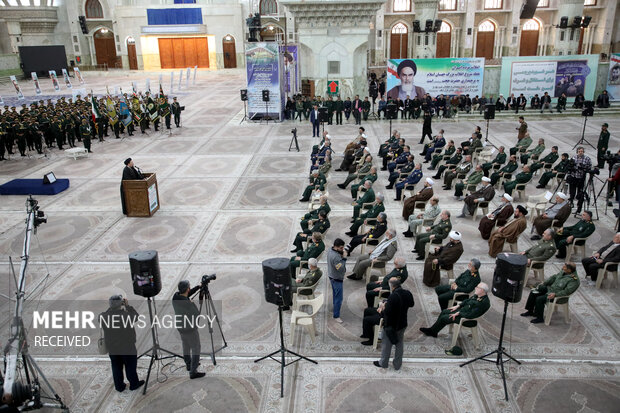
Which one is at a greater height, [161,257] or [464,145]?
[464,145]

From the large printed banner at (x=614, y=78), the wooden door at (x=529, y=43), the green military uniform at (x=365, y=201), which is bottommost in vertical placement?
the green military uniform at (x=365, y=201)

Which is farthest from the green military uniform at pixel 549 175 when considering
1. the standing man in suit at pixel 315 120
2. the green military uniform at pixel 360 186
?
the standing man in suit at pixel 315 120

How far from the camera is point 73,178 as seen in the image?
16391mm

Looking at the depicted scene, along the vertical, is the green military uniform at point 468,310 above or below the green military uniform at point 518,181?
below

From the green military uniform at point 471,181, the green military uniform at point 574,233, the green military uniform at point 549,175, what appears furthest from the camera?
the green military uniform at point 549,175

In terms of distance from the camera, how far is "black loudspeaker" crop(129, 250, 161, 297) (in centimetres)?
632

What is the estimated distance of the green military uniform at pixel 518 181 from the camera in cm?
1312

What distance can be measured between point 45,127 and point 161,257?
12751mm

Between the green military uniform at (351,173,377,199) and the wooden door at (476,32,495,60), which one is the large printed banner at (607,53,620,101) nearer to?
the wooden door at (476,32,495,60)

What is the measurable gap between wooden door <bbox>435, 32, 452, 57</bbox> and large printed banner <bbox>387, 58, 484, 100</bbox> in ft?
65.9

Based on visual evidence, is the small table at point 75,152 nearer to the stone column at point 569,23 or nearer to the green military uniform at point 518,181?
the green military uniform at point 518,181

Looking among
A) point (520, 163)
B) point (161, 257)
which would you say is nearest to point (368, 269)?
point (161, 257)

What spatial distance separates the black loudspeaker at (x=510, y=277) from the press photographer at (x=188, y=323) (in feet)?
12.8

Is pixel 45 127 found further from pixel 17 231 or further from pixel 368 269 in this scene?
pixel 368 269
